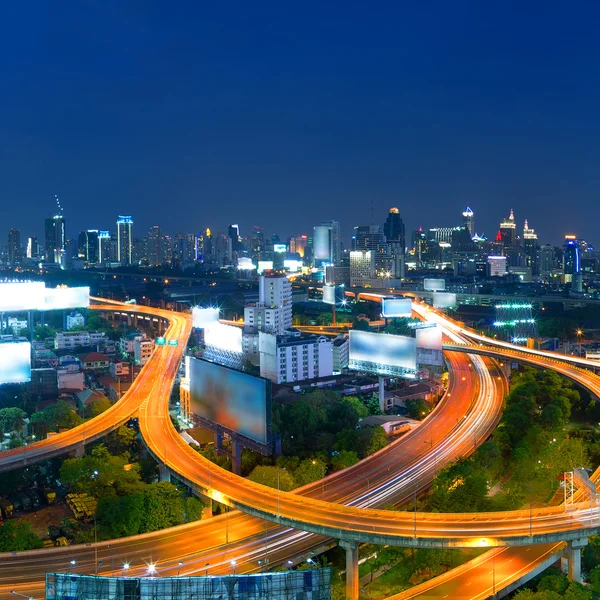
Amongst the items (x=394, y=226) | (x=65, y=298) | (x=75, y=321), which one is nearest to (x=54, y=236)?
(x=394, y=226)

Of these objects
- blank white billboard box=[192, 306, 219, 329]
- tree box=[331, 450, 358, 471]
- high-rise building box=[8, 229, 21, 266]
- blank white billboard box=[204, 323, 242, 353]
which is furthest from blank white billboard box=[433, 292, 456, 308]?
high-rise building box=[8, 229, 21, 266]

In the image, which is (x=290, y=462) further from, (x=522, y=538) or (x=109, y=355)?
(x=109, y=355)

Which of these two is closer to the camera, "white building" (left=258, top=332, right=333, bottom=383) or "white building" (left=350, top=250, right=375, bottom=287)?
"white building" (left=258, top=332, right=333, bottom=383)

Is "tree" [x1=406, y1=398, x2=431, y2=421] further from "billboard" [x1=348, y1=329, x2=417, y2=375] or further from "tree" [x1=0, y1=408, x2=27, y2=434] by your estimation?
"tree" [x1=0, y1=408, x2=27, y2=434]

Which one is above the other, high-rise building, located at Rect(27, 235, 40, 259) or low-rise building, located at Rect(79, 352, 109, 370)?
high-rise building, located at Rect(27, 235, 40, 259)

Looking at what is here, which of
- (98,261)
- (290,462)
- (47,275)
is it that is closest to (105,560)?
(290,462)

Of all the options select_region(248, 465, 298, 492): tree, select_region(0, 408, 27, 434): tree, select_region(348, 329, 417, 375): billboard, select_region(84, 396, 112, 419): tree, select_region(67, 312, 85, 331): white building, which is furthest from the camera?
select_region(67, 312, 85, 331): white building

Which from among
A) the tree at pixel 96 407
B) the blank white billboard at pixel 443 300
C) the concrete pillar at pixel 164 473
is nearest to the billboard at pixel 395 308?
the blank white billboard at pixel 443 300
